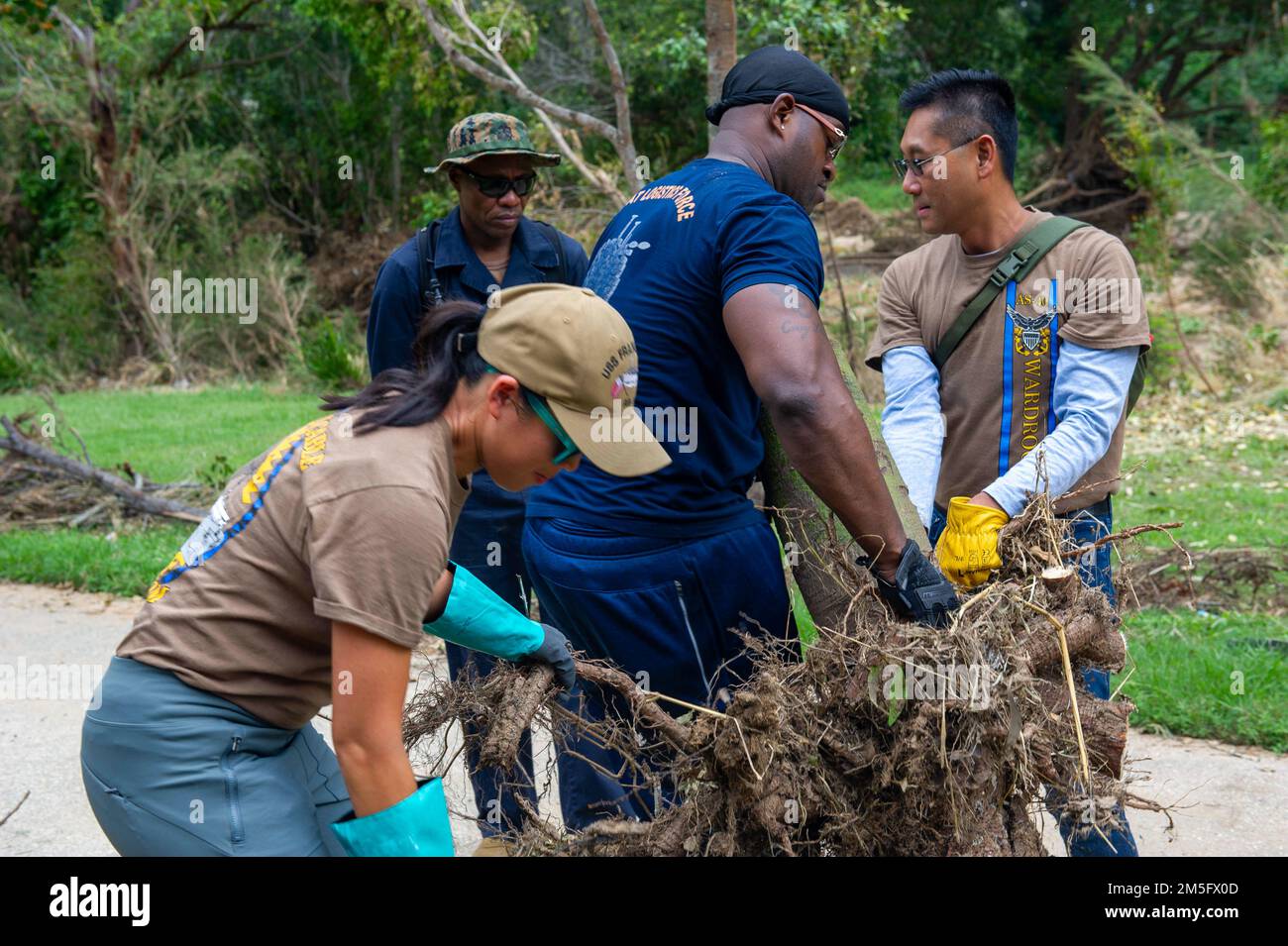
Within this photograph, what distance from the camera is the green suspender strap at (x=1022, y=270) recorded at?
10.4 ft

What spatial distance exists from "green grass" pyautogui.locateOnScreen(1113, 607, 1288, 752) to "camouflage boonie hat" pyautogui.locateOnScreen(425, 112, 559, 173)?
104 inches

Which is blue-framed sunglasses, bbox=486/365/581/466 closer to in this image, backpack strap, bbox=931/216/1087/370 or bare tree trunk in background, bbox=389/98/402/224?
backpack strap, bbox=931/216/1087/370

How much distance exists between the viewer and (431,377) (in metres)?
2.07

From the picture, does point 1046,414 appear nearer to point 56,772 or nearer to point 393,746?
point 393,746

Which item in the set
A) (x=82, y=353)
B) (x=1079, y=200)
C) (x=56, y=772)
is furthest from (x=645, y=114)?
(x=56, y=772)

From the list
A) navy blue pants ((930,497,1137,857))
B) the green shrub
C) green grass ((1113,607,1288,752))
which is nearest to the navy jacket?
navy blue pants ((930,497,1137,857))

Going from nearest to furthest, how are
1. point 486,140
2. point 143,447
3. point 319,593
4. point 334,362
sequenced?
point 319,593 < point 486,140 < point 143,447 < point 334,362

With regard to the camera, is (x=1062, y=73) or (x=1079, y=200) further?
(x=1062, y=73)

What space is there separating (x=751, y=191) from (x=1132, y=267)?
1.04m

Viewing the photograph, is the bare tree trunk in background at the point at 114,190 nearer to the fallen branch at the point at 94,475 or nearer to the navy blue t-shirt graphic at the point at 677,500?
the fallen branch at the point at 94,475

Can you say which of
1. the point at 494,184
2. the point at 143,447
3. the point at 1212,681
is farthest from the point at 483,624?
the point at 143,447

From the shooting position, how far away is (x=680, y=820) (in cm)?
244

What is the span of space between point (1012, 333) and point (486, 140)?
6.09ft

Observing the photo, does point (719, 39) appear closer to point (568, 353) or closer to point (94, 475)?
point (568, 353)
